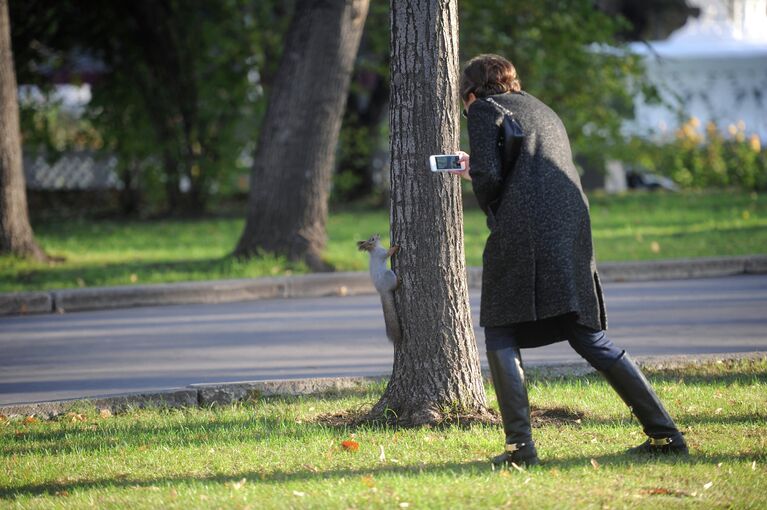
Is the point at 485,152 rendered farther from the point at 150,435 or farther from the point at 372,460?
the point at 150,435

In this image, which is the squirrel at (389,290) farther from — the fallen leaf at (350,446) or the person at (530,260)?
the person at (530,260)

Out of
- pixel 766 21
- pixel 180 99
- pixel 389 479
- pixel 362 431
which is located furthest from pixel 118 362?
pixel 766 21

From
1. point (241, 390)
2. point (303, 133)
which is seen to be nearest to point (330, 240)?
point (303, 133)

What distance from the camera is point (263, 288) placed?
1109 cm

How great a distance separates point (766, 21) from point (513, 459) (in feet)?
71.4

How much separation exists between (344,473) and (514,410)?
0.73 metres

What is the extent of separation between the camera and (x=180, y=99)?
755 inches

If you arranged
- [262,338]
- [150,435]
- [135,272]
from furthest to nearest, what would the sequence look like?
1. [135,272]
2. [262,338]
3. [150,435]

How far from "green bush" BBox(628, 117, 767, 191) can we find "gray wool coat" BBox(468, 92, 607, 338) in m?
16.4

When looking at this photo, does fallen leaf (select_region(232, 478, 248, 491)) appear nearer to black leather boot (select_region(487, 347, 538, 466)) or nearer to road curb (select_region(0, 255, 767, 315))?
black leather boot (select_region(487, 347, 538, 466))

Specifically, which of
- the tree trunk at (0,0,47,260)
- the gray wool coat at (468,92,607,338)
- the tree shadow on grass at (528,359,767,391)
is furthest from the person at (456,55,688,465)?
the tree trunk at (0,0,47,260)

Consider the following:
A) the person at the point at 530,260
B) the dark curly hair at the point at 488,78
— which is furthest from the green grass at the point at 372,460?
the dark curly hair at the point at 488,78

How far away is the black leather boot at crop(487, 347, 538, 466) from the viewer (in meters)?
4.54

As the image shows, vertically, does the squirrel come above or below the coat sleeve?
below
